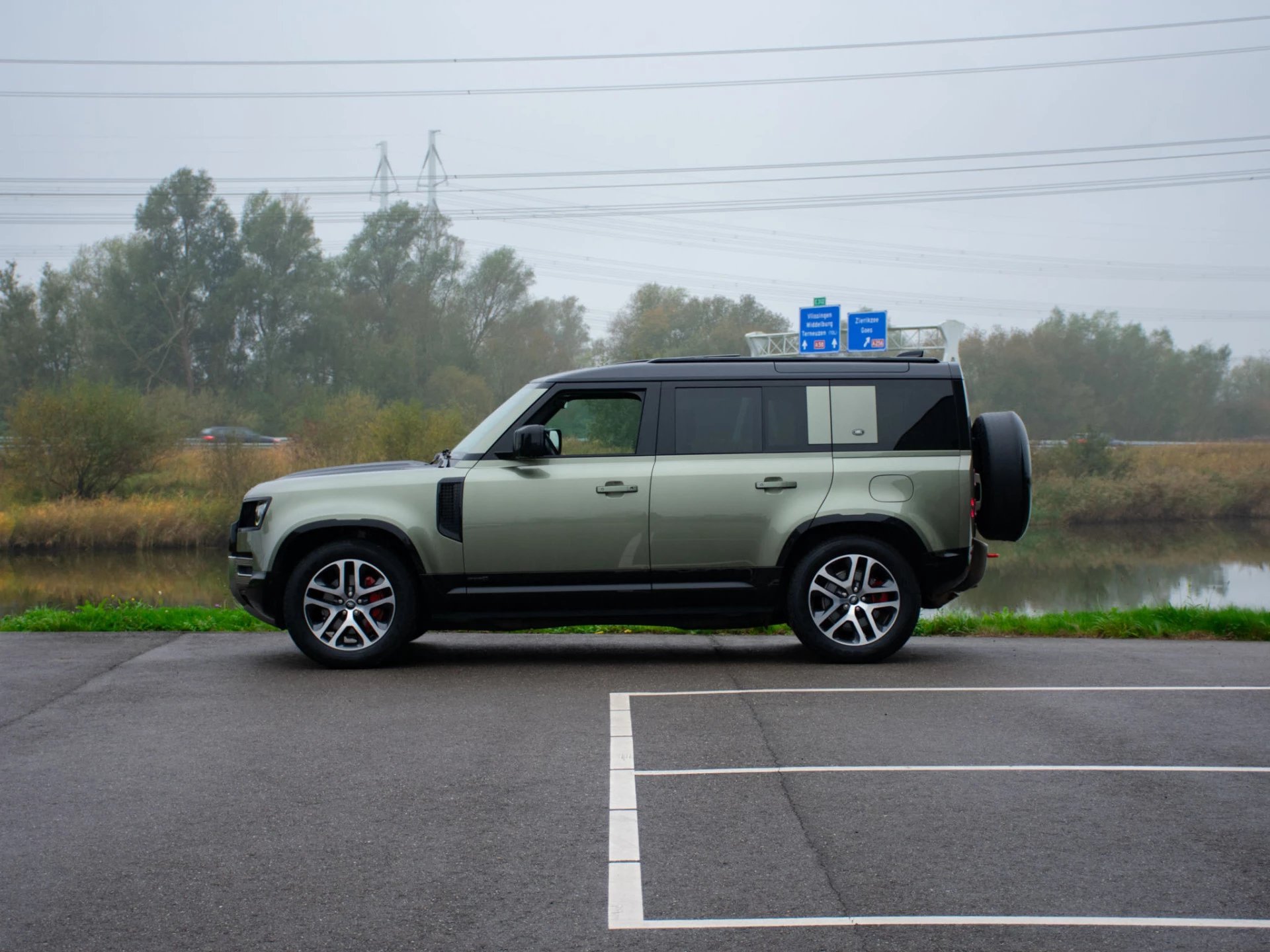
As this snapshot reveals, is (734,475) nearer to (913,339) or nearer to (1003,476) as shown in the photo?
(1003,476)

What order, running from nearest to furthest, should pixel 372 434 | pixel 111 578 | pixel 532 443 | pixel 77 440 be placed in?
pixel 532 443 < pixel 111 578 < pixel 77 440 < pixel 372 434

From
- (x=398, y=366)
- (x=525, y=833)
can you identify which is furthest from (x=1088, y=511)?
(x=525, y=833)

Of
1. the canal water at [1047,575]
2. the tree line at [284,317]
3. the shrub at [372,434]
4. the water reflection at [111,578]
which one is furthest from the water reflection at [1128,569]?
the tree line at [284,317]

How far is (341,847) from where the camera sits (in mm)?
4621

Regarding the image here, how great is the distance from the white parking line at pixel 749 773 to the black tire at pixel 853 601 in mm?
909

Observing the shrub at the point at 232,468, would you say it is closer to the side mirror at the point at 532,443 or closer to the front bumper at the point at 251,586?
the front bumper at the point at 251,586

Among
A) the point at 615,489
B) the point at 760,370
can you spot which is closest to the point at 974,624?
the point at 760,370

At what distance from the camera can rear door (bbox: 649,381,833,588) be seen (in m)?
8.59

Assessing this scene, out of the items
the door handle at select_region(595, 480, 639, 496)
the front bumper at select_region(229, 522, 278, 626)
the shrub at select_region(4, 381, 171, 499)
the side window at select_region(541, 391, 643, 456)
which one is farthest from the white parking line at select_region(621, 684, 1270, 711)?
the shrub at select_region(4, 381, 171, 499)

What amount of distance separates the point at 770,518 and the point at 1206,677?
9.97 feet

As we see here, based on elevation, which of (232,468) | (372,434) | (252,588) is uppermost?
(372,434)

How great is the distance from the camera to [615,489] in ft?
28.1

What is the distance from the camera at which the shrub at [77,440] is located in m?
38.0

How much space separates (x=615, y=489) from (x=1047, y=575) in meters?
24.9
